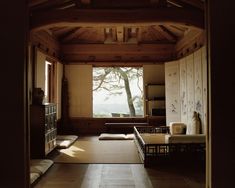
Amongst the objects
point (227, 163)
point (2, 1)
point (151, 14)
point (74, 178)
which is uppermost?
point (151, 14)

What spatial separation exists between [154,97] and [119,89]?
1.92 metres

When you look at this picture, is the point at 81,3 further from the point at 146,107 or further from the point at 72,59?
the point at 146,107

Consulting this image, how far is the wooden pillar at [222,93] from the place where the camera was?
262 centimetres

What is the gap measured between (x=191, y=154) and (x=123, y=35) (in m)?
5.16

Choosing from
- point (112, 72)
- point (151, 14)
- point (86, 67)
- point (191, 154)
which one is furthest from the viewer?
point (112, 72)

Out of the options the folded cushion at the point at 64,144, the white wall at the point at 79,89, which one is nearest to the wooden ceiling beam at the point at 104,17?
the folded cushion at the point at 64,144

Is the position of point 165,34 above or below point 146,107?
above

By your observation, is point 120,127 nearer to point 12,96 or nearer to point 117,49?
point 117,49

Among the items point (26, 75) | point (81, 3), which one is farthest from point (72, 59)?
point (26, 75)

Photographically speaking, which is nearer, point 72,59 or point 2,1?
point 2,1

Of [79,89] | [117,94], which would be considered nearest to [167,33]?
[117,94]

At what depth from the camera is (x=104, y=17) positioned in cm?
451

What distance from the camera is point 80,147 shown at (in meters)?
6.78

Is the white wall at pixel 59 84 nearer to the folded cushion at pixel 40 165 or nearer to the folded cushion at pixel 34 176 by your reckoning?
the folded cushion at pixel 40 165
